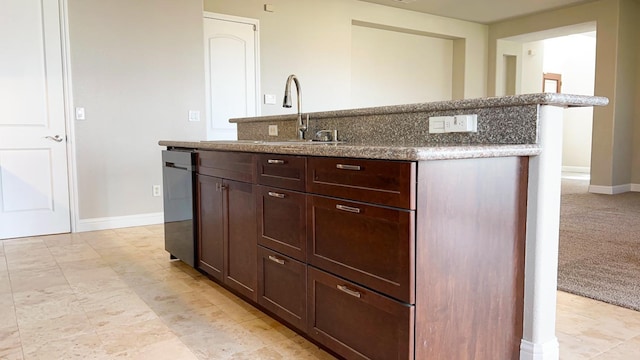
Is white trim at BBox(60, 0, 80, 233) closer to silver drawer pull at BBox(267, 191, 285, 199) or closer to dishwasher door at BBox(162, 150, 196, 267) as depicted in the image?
dishwasher door at BBox(162, 150, 196, 267)

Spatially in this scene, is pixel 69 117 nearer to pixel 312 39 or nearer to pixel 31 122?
pixel 31 122

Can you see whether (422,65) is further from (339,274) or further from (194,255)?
(339,274)

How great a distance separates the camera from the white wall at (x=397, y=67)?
7.09 meters

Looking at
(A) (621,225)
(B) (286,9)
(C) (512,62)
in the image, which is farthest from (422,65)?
(A) (621,225)

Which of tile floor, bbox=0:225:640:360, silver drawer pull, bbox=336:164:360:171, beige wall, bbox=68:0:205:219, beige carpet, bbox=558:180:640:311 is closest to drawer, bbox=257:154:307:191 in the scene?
silver drawer pull, bbox=336:164:360:171

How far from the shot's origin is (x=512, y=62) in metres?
8.38

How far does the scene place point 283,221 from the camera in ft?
6.72

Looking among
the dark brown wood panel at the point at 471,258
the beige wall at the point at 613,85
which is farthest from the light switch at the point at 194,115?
the beige wall at the point at 613,85

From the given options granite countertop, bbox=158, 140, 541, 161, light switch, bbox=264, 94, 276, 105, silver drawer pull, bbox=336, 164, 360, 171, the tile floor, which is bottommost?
the tile floor

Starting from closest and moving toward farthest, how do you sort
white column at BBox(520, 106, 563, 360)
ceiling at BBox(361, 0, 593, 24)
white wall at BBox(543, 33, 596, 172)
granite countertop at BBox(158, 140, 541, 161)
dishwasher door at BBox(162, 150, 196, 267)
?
1. granite countertop at BBox(158, 140, 541, 161)
2. white column at BBox(520, 106, 563, 360)
3. dishwasher door at BBox(162, 150, 196, 267)
4. ceiling at BBox(361, 0, 593, 24)
5. white wall at BBox(543, 33, 596, 172)

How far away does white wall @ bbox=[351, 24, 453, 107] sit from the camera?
7090mm

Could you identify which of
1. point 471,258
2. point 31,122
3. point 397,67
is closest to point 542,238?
point 471,258

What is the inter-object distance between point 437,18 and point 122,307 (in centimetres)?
656

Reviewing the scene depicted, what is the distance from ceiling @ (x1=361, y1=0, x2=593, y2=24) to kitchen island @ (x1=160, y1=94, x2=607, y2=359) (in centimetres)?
513
